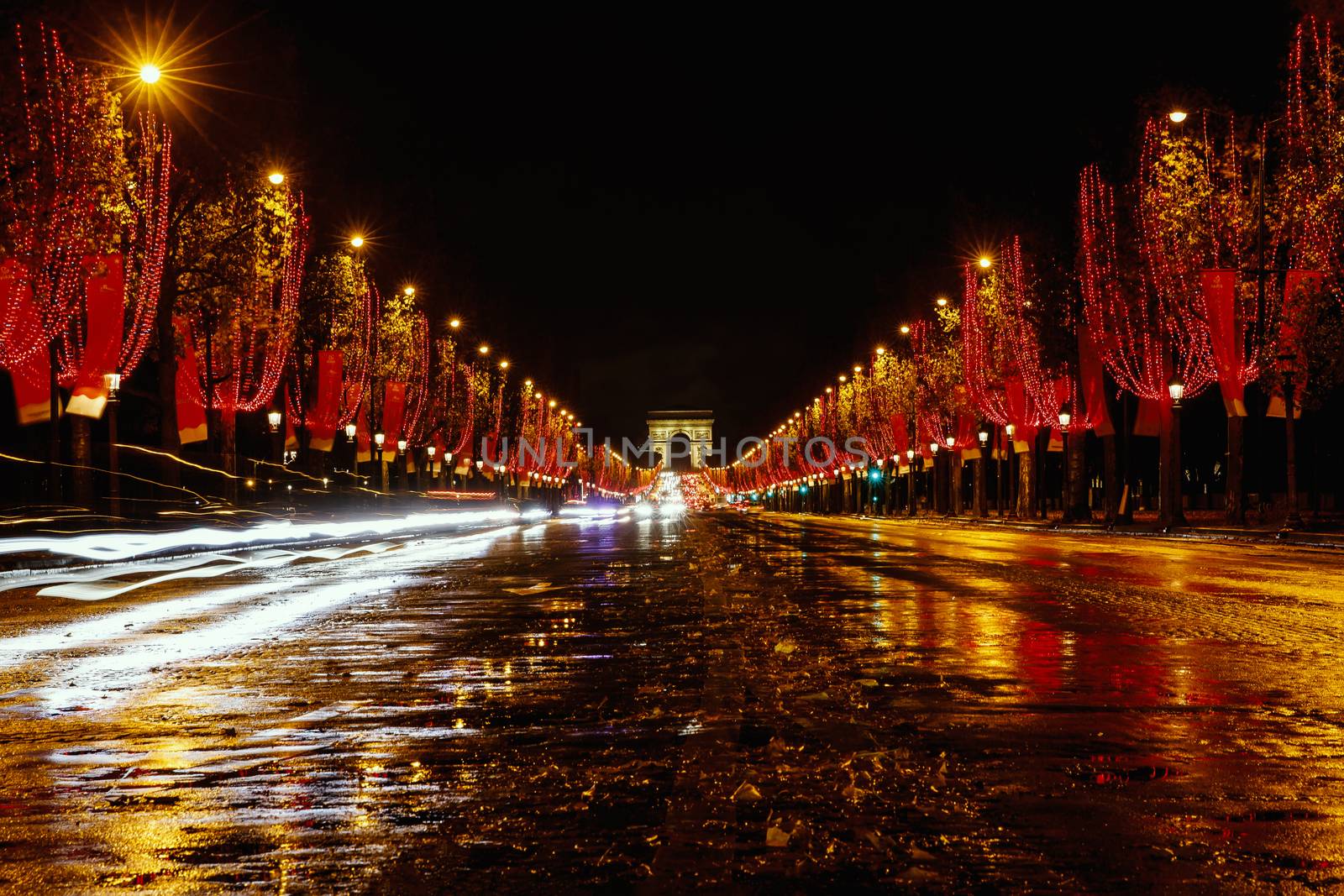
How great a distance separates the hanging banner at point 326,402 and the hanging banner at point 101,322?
17.8 m

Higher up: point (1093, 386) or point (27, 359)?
point (1093, 386)

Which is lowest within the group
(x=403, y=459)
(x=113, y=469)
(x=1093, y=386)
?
(x=113, y=469)

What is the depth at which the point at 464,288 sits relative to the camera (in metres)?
93.2

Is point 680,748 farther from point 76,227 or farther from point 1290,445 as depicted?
point 1290,445

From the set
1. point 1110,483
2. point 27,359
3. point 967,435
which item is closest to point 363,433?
point 967,435

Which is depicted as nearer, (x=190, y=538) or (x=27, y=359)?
(x=190, y=538)

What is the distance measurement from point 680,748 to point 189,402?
43592mm

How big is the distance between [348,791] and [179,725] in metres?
2.34

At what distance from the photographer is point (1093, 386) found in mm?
55656

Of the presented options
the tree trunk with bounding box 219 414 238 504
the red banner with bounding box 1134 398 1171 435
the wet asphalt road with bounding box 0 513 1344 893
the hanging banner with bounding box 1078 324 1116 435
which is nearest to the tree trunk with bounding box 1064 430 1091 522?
the hanging banner with bounding box 1078 324 1116 435

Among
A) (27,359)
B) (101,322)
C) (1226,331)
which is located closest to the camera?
(27,359)

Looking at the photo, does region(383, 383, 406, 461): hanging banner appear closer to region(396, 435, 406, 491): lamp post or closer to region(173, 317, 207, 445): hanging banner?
region(396, 435, 406, 491): lamp post

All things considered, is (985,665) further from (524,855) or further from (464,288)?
(464,288)

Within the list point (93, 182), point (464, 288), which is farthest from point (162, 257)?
point (464, 288)
